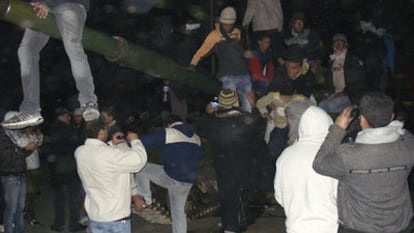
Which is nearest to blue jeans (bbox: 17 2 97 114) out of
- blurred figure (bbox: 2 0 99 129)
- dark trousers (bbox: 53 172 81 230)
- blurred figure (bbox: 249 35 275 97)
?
blurred figure (bbox: 2 0 99 129)

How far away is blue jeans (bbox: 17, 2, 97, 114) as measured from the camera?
18.0ft

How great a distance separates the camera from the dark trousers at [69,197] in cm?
930

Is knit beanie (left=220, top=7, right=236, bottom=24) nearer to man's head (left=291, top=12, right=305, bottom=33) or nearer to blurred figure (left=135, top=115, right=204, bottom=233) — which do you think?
blurred figure (left=135, top=115, right=204, bottom=233)

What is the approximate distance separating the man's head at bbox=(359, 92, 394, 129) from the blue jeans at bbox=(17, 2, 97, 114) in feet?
8.10

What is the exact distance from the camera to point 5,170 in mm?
8180

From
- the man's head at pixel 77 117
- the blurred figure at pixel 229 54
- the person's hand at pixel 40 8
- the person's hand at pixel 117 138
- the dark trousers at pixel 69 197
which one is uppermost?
the person's hand at pixel 40 8

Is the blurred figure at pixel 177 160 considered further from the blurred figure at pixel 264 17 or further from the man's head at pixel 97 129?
the blurred figure at pixel 264 17

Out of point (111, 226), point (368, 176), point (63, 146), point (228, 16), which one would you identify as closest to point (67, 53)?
point (111, 226)

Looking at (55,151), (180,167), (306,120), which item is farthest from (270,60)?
(306,120)

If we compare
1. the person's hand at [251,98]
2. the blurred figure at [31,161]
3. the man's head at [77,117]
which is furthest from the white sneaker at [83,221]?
the person's hand at [251,98]

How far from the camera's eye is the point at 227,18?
794 centimetres

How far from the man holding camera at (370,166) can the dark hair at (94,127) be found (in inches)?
88.9

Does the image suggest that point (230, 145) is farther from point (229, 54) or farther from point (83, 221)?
point (83, 221)

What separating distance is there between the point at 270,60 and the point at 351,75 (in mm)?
1212
